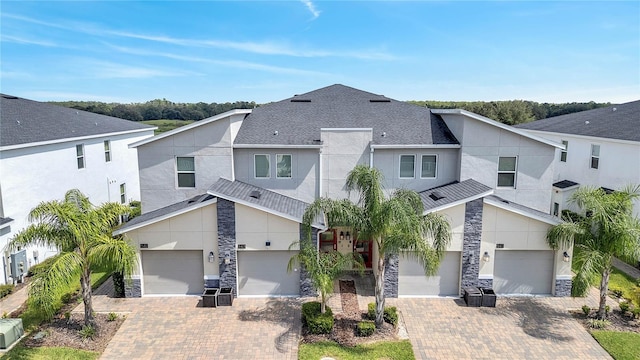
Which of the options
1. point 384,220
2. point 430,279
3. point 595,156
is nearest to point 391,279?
point 430,279

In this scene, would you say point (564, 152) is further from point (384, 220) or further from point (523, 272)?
A: point (384, 220)

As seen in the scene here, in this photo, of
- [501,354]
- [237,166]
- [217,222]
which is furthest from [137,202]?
[501,354]

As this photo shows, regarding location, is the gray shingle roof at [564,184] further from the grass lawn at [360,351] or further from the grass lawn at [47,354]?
the grass lawn at [47,354]

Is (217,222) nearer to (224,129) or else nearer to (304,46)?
(224,129)

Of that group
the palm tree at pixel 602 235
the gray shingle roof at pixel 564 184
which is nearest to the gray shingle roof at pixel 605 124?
the gray shingle roof at pixel 564 184

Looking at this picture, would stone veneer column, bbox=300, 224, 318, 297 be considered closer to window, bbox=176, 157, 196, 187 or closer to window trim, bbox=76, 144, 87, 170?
window, bbox=176, 157, 196, 187

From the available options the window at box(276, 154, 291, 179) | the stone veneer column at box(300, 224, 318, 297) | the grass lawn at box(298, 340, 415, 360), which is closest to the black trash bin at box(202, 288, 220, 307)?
the stone veneer column at box(300, 224, 318, 297)
